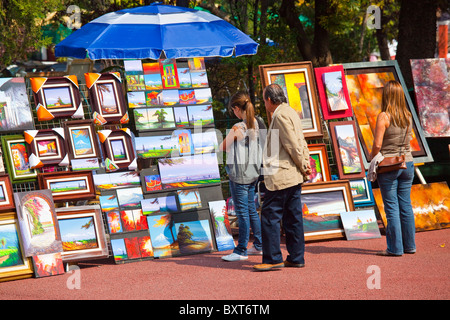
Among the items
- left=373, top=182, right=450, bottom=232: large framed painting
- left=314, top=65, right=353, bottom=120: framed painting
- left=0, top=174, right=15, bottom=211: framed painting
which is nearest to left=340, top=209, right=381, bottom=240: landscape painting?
left=373, top=182, right=450, bottom=232: large framed painting

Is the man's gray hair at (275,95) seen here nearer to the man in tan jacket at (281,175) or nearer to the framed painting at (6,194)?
the man in tan jacket at (281,175)

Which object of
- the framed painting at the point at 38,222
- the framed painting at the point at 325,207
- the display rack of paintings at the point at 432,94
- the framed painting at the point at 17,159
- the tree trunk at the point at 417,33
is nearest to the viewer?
the framed painting at the point at 38,222

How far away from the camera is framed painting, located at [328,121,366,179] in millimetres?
7344

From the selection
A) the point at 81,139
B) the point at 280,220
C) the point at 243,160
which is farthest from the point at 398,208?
the point at 81,139

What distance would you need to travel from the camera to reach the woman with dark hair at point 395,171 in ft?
19.7

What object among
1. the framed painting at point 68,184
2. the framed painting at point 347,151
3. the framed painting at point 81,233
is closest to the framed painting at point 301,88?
the framed painting at point 347,151

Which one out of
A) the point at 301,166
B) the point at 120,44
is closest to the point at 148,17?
the point at 120,44

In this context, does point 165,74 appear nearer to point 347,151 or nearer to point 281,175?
point 281,175

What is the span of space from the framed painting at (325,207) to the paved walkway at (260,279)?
1.31 feet

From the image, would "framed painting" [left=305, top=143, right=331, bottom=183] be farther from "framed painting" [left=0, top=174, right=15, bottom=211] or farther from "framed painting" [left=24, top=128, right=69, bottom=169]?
"framed painting" [left=0, top=174, right=15, bottom=211]

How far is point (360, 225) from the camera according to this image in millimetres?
7129

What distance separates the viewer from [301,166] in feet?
17.9

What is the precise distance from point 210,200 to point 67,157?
1698 millimetres
